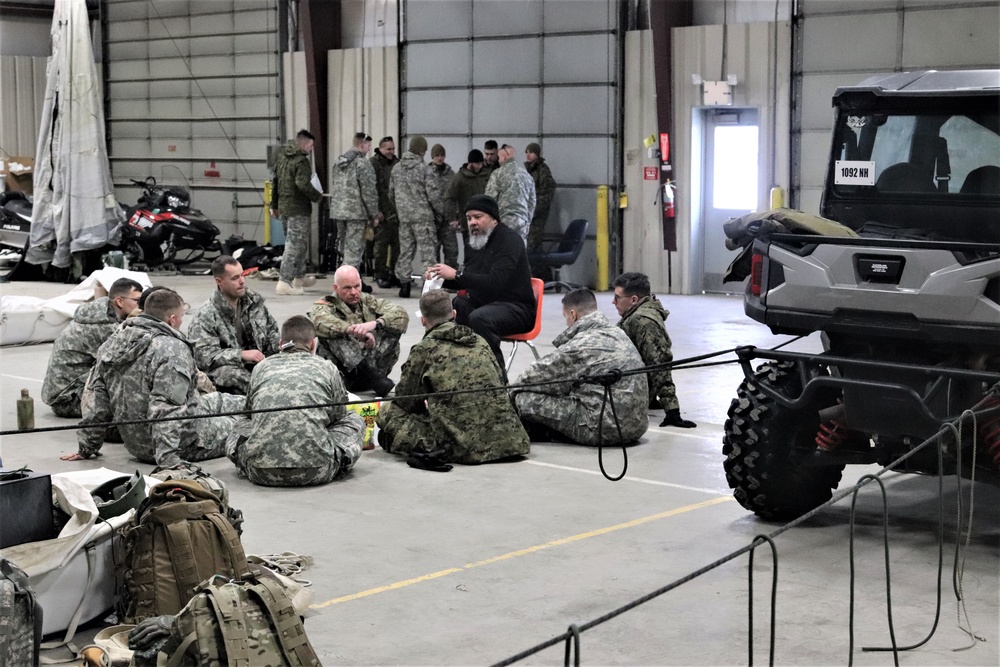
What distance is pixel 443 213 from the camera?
1747cm

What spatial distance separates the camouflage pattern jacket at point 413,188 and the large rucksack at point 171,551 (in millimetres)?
12455

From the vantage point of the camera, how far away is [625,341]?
8.30 metres

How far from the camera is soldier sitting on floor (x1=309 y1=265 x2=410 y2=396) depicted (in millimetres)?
9266

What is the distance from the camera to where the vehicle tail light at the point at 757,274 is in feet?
20.0

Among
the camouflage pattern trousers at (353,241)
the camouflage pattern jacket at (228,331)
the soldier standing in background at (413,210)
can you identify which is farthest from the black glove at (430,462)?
the camouflage pattern trousers at (353,241)

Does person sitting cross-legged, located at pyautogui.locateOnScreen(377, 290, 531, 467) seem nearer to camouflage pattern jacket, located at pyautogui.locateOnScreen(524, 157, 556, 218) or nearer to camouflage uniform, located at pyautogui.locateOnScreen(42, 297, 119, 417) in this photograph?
camouflage uniform, located at pyautogui.locateOnScreen(42, 297, 119, 417)

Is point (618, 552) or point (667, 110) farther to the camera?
point (667, 110)

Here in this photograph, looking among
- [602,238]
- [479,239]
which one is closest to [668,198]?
[602,238]

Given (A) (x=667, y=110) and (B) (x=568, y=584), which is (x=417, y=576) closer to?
(B) (x=568, y=584)

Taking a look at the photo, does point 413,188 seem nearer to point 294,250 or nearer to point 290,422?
point 294,250

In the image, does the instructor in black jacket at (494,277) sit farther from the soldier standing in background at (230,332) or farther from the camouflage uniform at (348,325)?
the soldier standing in background at (230,332)

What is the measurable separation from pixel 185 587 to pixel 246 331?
13.7ft

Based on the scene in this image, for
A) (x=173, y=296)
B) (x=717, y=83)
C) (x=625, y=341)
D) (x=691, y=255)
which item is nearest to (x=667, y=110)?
(x=717, y=83)

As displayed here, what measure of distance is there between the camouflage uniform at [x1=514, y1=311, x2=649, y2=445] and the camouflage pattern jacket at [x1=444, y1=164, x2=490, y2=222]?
29.6 feet
